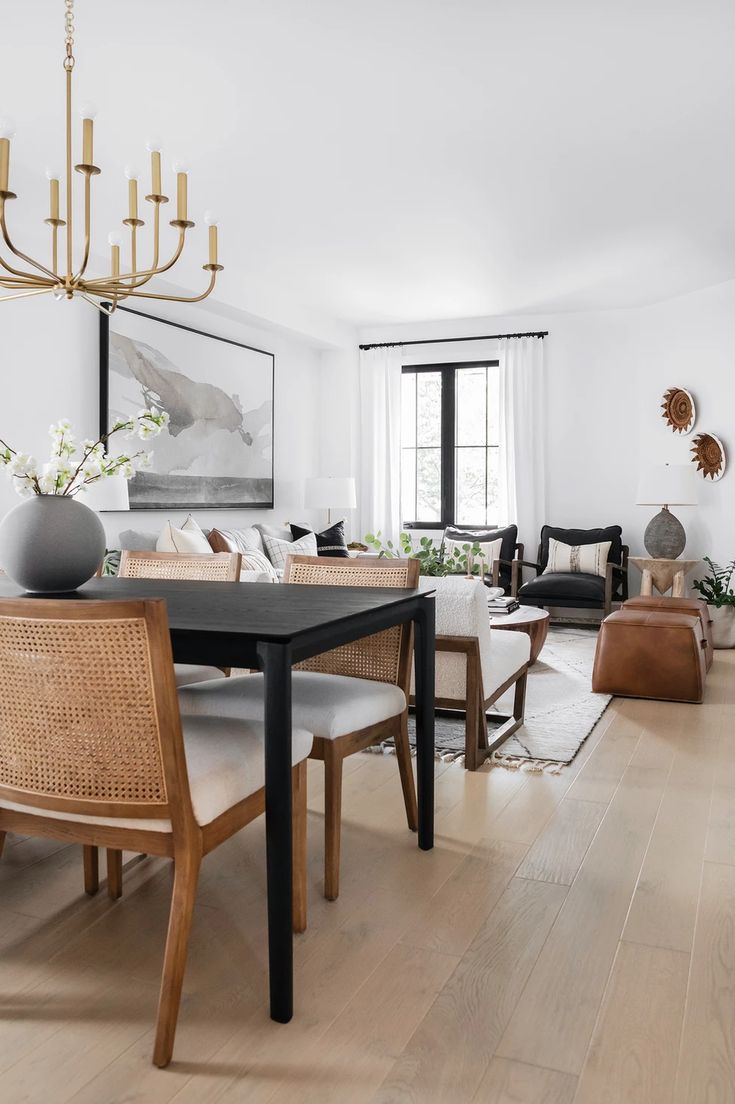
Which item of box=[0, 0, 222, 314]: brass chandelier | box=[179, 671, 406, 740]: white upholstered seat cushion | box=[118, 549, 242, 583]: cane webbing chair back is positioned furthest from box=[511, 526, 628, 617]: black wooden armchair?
box=[0, 0, 222, 314]: brass chandelier

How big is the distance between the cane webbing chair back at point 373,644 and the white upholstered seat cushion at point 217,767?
0.74 metres

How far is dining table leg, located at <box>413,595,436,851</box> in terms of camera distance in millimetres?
2498

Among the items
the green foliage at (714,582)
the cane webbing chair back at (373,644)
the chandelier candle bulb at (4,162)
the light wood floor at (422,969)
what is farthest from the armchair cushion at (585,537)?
the chandelier candle bulb at (4,162)

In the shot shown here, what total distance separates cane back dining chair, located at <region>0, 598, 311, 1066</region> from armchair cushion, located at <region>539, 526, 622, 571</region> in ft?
20.0

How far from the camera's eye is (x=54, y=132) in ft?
12.7

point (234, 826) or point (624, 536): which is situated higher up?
point (624, 536)

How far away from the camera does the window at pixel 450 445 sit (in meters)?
8.20

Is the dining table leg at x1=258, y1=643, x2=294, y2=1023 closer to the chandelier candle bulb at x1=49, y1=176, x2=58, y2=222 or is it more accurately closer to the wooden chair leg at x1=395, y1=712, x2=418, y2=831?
the wooden chair leg at x1=395, y1=712, x2=418, y2=831

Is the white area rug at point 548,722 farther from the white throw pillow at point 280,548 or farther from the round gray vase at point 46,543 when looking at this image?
the white throw pillow at point 280,548

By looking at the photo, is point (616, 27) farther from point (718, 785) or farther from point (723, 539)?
point (723, 539)

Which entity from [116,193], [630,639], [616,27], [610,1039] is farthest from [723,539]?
[610,1039]

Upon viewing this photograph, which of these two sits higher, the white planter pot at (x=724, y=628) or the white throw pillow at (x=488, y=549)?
Result: the white throw pillow at (x=488, y=549)

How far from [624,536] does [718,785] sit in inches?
189

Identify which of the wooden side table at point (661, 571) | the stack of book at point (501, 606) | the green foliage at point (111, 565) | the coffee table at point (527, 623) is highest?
the green foliage at point (111, 565)
